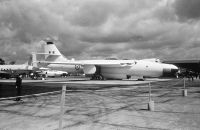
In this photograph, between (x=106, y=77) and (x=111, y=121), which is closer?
(x=111, y=121)

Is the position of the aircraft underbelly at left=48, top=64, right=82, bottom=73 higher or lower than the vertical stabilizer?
lower

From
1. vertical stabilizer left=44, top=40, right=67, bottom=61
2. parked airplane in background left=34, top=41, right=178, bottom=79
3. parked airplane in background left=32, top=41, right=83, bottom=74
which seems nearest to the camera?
parked airplane in background left=34, top=41, right=178, bottom=79

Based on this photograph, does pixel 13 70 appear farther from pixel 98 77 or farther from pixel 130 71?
pixel 130 71

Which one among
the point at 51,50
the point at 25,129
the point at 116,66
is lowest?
the point at 25,129

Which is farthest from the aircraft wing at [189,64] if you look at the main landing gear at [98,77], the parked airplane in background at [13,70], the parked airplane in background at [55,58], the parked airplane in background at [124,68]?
the parked airplane in background at [13,70]

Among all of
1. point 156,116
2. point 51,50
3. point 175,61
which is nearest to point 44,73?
point 51,50

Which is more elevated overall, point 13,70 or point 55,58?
point 55,58

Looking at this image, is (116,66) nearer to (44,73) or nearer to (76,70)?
(76,70)

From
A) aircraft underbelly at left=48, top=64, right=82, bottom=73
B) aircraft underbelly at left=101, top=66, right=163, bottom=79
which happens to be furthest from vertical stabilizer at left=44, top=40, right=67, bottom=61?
aircraft underbelly at left=101, top=66, right=163, bottom=79

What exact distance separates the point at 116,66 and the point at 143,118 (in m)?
30.2

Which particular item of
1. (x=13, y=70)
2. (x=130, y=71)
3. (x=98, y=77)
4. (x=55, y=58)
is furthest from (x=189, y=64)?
(x=13, y=70)

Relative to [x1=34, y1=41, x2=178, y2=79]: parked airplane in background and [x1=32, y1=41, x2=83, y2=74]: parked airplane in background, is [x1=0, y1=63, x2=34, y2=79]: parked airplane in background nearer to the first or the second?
[x1=32, y1=41, x2=83, y2=74]: parked airplane in background

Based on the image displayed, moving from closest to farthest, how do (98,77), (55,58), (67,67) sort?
(98,77) → (67,67) → (55,58)

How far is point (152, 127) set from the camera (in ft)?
20.1
